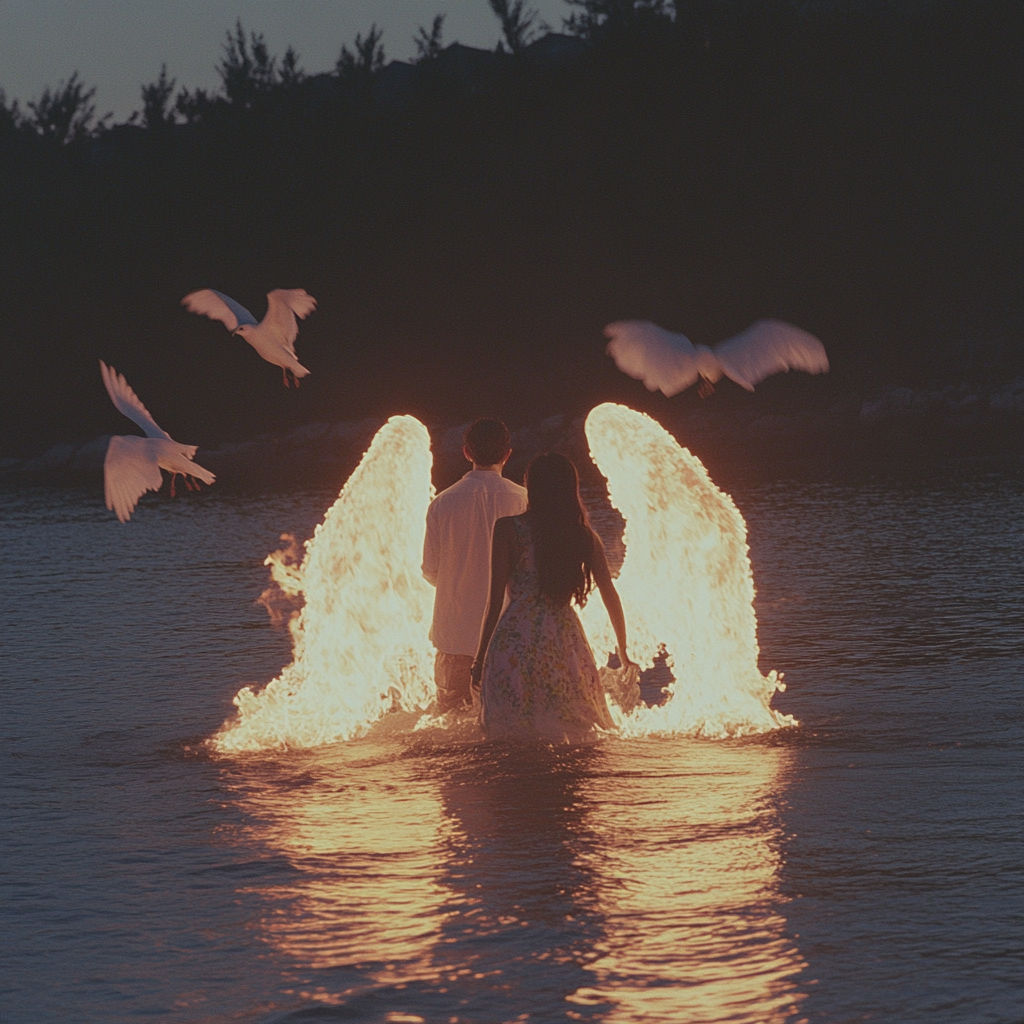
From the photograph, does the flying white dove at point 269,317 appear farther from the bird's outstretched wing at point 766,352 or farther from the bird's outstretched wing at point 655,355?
the bird's outstretched wing at point 766,352

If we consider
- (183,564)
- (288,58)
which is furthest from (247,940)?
(288,58)

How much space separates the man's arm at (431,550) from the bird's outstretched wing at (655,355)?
2023 mm

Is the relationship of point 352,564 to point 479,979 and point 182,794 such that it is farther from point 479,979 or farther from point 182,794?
point 479,979

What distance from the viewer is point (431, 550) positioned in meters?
8.21

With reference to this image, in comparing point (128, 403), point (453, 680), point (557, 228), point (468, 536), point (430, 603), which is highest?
point (557, 228)

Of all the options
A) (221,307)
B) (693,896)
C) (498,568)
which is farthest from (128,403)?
(693,896)

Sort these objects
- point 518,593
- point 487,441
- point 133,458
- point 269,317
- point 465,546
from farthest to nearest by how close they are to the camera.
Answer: point 269,317
point 133,458
point 465,546
point 487,441
point 518,593

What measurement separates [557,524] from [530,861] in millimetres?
1873

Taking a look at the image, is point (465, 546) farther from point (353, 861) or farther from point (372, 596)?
point (353, 861)

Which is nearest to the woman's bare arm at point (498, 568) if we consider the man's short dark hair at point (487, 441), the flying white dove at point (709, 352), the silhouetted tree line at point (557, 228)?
the man's short dark hair at point (487, 441)

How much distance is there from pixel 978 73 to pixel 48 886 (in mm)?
49216

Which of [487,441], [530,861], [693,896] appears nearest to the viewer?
[693,896]

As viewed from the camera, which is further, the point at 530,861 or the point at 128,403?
the point at 128,403

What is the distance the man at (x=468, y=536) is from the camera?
320 inches
